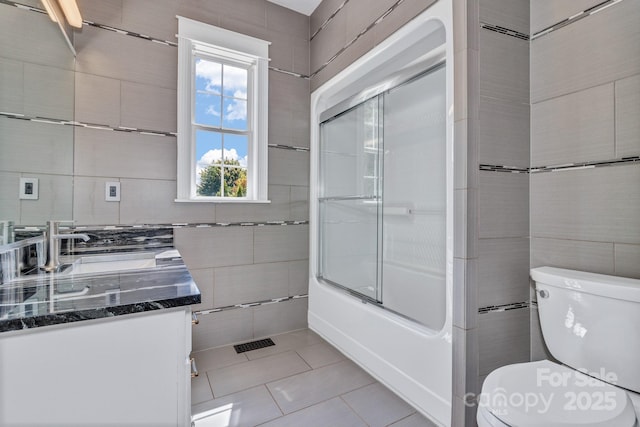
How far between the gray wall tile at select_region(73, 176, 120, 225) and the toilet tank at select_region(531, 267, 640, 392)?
249 cm

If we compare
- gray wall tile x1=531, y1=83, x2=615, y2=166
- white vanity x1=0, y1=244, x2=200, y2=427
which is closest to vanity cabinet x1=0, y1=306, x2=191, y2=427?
white vanity x1=0, y1=244, x2=200, y2=427

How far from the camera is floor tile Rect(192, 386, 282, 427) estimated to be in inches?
62.6

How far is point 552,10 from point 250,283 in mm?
2502

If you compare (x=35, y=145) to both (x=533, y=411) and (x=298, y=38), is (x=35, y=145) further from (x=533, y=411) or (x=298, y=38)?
(x=533, y=411)

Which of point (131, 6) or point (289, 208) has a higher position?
point (131, 6)

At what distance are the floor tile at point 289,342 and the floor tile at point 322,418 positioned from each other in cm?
71

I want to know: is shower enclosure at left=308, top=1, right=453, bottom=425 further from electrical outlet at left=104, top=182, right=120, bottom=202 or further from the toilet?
electrical outlet at left=104, top=182, right=120, bottom=202

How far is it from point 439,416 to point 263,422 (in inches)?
34.5

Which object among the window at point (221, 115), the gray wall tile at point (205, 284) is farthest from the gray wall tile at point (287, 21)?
the gray wall tile at point (205, 284)

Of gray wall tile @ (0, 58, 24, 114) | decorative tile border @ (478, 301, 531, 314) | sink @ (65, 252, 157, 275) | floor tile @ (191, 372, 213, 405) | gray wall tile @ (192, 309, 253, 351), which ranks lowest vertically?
floor tile @ (191, 372, 213, 405)

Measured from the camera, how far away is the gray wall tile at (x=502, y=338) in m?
1.45

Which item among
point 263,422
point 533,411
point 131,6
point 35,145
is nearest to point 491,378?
point 533,411

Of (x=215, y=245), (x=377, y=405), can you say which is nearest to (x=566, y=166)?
(x=377, y=405)

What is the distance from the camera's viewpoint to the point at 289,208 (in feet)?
8.92
